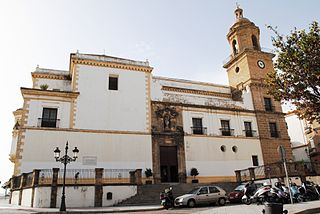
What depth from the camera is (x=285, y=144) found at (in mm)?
26062

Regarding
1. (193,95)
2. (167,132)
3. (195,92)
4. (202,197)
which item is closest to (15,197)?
(167,132)

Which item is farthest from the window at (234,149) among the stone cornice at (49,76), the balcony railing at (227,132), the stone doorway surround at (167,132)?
the stone cornice at (49,76)

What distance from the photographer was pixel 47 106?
1988 centimetres

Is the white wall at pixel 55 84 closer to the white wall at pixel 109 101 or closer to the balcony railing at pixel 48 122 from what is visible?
the white wall at pixel 109 101

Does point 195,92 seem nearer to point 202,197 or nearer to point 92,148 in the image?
point 92,148

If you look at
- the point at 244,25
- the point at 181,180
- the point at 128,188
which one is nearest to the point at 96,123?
the point at 128,188

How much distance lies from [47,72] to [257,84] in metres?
20.2

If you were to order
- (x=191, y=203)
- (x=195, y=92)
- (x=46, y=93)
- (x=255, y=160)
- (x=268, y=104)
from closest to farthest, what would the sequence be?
(x=191, y=203) < (x=46, y=93) < (x=255, y=160) < (x=195, y=92) < (x=268, y=104)

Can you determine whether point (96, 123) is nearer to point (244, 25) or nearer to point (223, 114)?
point (223, 114)

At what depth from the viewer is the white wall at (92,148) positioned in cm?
1812

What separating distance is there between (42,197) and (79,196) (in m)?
1.98

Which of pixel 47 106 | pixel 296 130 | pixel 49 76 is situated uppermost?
pixel 49 76

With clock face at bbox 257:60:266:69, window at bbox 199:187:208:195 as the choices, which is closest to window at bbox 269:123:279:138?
clock face at bbox 257:60:266:69

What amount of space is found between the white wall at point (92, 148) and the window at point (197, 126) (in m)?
4.44
